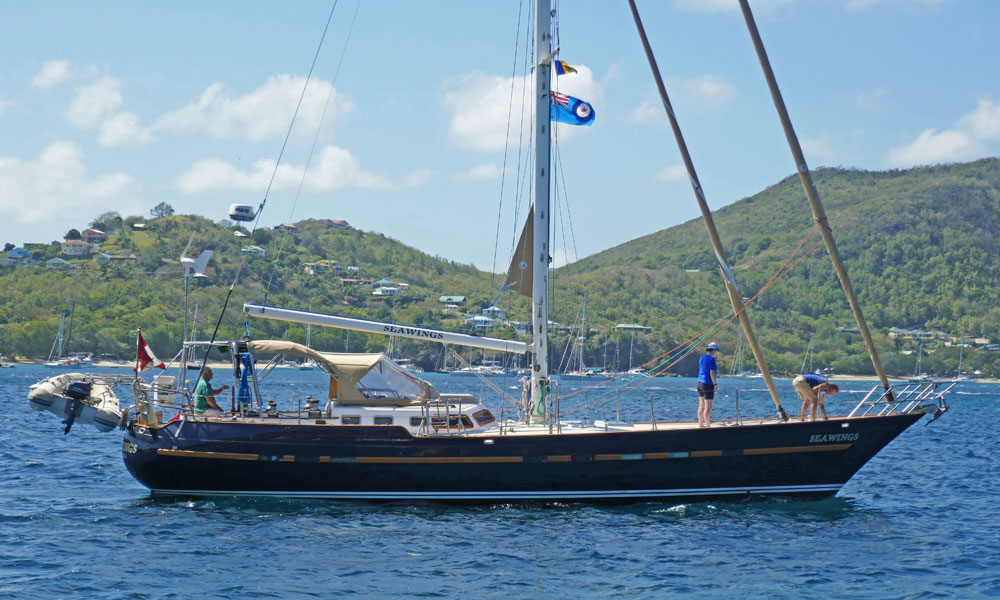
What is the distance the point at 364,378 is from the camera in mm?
20969

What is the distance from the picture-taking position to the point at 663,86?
2189 cm

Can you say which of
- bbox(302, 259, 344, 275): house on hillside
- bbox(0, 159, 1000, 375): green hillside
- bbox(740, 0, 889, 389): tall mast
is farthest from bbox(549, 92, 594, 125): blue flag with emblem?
bbox(302, 259, 344, 275): house on hillside

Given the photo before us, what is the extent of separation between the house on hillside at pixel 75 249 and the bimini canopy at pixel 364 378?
547 feet

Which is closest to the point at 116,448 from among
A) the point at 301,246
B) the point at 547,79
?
the point at 547,79

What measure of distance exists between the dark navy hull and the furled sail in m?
4.01

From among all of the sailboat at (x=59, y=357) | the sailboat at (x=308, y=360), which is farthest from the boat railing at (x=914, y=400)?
the sailboat at (x=59, y=357)

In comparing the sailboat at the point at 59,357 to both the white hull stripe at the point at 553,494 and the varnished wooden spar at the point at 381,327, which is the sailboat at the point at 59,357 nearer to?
the varnished wooden spar at the point at 381,327

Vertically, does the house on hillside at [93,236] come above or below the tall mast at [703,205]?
above

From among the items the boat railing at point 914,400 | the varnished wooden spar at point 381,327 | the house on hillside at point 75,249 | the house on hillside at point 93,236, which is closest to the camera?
the boat railing at point 914,400

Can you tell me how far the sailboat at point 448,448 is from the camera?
63.2 ft

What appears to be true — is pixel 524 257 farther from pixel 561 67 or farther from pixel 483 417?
pixel 561 67

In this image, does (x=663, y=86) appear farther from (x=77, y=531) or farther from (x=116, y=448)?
(x=116, y=448)

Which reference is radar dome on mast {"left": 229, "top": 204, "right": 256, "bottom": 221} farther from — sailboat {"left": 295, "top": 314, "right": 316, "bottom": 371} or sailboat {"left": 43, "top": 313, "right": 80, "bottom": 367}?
sailboat {"left": 43, "top": 313, "right": 80, "bottom": 367}

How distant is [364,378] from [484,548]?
234 inches
